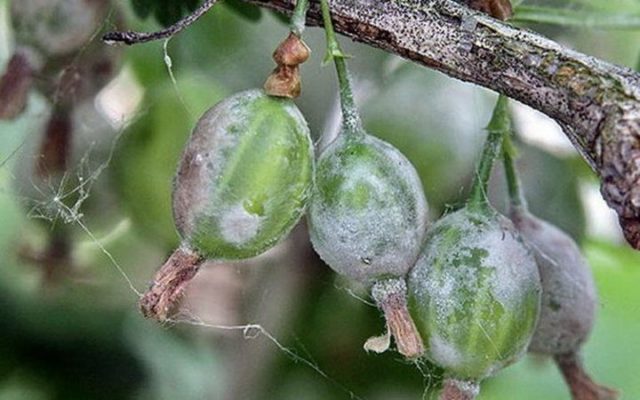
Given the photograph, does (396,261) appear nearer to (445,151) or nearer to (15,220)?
(445,151)

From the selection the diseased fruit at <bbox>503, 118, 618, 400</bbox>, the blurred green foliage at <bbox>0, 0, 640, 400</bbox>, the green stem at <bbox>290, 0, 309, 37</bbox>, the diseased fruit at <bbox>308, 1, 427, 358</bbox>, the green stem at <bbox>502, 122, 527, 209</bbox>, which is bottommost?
the blurred green foliage at <bbox>0, 0, 640, 400</bbox>

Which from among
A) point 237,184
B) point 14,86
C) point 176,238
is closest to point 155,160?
point 176,238

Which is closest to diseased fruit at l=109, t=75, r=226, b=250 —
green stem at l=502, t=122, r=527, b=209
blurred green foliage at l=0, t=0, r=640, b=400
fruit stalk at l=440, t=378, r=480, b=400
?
blurred green foliage at l=0, t=0, r=640, b=400

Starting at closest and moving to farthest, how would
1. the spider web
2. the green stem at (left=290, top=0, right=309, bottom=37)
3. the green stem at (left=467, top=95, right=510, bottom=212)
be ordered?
the green stem at (left=290, top=0, right=309, bottom=37) → the green stem at (left=467, top=95, right=510, bottom=212) → the spider web

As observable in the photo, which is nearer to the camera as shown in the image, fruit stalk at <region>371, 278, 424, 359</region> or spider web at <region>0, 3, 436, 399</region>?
fruit stalk at <region>371, 278, 424, 359</region>

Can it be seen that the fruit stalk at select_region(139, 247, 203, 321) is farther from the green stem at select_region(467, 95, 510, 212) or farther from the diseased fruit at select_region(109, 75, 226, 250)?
the diseased fruit at select_region(109, 75, 226, 250)

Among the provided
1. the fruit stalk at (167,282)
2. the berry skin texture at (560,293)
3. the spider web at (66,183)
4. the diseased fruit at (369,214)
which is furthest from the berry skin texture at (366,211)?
the spider web at (66,183)
